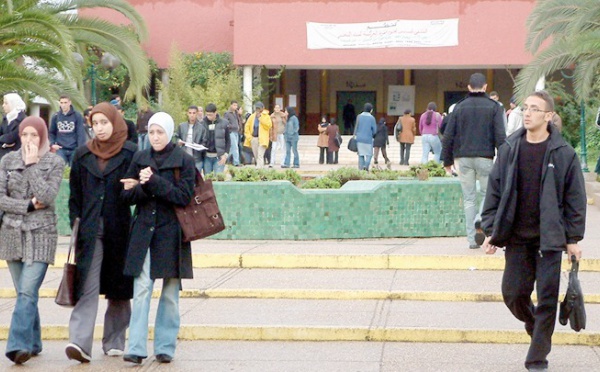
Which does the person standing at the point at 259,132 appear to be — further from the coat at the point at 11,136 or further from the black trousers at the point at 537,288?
the black trousers at the point at 537,288

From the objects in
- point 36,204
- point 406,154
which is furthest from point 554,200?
point 406,154

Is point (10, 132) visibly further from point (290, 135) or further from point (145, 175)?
point (290, 135)

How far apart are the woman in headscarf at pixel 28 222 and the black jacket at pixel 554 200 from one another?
288 centimetres

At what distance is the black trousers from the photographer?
262 inches

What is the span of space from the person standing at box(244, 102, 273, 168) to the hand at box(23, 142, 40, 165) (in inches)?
748

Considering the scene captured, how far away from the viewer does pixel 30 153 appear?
7.32m

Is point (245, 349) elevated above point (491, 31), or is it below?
below

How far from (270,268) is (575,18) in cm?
1048

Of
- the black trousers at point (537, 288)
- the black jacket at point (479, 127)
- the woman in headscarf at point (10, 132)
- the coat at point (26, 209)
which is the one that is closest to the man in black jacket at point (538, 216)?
the black trousers at point (537, 288)

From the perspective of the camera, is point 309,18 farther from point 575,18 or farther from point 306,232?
point 306,232

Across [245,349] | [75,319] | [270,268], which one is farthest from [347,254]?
[75,319]

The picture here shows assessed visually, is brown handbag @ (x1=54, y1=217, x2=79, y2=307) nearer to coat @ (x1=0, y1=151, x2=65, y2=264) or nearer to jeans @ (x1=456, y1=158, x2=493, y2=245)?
coat @ (x1=0, y1=151, x2=65, y2=264)

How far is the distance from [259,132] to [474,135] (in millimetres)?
16354

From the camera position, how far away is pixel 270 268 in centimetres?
1059
